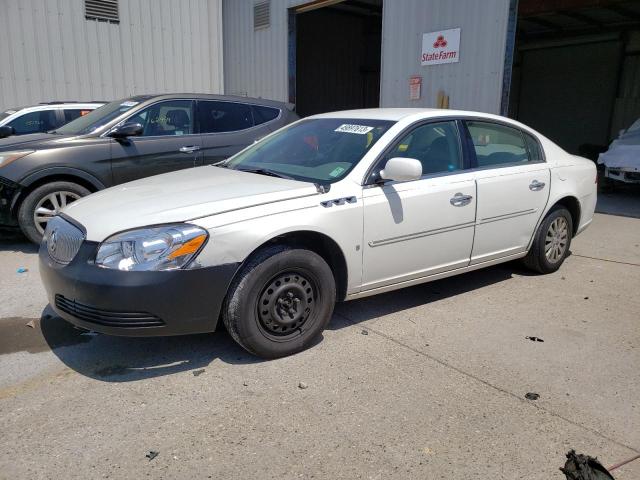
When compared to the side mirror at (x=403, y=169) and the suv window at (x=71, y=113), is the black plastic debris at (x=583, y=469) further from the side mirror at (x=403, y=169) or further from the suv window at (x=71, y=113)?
the suv window at (x=71, y=113)

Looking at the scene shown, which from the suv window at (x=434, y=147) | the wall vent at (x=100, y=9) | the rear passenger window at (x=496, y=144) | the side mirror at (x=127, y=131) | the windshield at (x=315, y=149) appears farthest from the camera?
the wall vent at (x=100, y=9)

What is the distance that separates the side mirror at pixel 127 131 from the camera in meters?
6.21

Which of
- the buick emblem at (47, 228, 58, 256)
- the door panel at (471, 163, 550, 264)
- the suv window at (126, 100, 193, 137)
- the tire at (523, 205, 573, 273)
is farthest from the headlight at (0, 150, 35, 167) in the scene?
the tire at (523, 205, 573, 273)

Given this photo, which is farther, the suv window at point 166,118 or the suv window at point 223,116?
the suv window at point 223,116

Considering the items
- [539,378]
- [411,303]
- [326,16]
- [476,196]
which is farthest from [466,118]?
[326,16]

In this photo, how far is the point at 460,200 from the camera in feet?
14.2

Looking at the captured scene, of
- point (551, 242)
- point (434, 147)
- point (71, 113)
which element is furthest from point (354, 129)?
point (71, 113)

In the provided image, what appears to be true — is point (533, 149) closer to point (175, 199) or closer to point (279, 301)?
point (279, 301)

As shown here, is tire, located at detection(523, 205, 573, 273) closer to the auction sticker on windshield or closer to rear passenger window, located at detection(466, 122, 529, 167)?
rear passenger window, located at detection(466, 122, 529, 167)

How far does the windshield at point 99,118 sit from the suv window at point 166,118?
206 millimetres

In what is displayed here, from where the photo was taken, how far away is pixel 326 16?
1925cm

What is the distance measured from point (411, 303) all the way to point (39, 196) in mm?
4168

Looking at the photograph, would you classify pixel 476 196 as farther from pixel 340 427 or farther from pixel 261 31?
pixel 261 31

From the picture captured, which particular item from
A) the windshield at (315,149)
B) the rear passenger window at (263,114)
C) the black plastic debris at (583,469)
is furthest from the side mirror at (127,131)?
the black plastic debris at (583,469)
